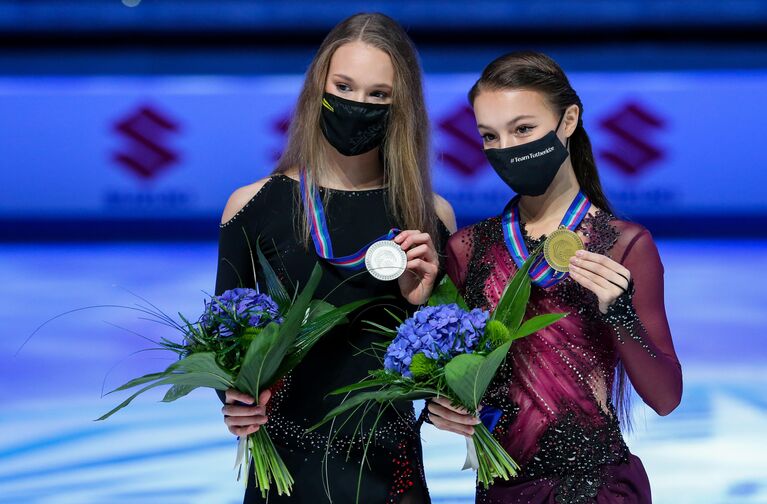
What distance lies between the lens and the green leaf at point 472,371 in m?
2.04

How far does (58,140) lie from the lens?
8.65 m

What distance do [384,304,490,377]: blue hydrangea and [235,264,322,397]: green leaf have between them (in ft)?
0.68

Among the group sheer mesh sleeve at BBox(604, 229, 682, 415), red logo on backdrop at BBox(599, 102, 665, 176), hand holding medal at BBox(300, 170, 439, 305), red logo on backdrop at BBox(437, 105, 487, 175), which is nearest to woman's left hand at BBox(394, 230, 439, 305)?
hand holding medal at BBox(300, 170, 439, 305)

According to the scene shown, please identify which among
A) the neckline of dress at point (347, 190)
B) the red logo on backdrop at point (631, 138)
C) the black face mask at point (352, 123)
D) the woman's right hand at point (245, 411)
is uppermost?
the red logo on backdrop at point (631, 138)

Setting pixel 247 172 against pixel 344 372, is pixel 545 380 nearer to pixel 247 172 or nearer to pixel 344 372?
pixel 344 372

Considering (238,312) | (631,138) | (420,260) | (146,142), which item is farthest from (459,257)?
(146,142)

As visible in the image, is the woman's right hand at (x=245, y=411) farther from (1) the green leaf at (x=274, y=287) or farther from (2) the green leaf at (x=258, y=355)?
(1) the green leaf at (x=274, y=287)

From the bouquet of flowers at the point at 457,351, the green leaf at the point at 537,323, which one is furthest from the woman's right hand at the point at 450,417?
the green leaf at the point at 537,323

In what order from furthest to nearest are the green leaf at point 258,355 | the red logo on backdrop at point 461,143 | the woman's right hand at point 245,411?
the red logo on backdrop at point 461,143
the woman's right hand at point 245,411
the green leaf at point 258,355

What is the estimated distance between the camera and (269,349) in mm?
2152

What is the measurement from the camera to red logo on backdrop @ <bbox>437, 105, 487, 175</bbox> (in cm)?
838

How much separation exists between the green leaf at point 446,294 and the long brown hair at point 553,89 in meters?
0.38

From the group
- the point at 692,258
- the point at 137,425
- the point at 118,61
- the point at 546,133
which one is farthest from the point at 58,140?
the point at 546,133

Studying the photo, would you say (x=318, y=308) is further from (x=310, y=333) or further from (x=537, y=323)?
(x=537, y=323)
